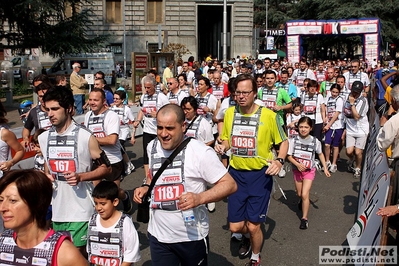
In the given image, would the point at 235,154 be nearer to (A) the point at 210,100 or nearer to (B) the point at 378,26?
(A) the point at 210,100

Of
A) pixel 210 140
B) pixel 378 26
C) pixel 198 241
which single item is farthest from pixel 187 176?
pixel 378 26

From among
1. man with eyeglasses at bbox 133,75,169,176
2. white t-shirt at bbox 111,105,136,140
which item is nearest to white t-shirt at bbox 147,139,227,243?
man with eyeglasses at bbox 133,75,169,176

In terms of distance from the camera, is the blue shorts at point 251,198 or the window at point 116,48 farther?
the window at point 116,48

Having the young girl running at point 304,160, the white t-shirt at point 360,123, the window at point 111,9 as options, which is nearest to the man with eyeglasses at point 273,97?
the white t-shirt at point 360,123

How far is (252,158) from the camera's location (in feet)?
16.4

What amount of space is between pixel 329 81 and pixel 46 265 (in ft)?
38.0

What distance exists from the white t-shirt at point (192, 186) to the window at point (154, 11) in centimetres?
4391

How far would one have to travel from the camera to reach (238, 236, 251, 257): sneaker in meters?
5.52

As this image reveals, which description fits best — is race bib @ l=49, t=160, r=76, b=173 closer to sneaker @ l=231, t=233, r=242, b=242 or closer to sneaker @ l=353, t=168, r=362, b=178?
sneaker @ l=231, t=233, r=242, b=242

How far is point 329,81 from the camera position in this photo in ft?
42.1

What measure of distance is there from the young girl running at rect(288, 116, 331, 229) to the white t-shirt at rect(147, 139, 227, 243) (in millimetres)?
3163

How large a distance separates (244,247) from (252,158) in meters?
1.29

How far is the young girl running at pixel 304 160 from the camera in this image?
21.1 feet

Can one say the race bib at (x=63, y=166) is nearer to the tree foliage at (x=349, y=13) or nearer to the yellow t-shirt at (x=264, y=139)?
the yellow t-shirt at (x=264, y=139)
